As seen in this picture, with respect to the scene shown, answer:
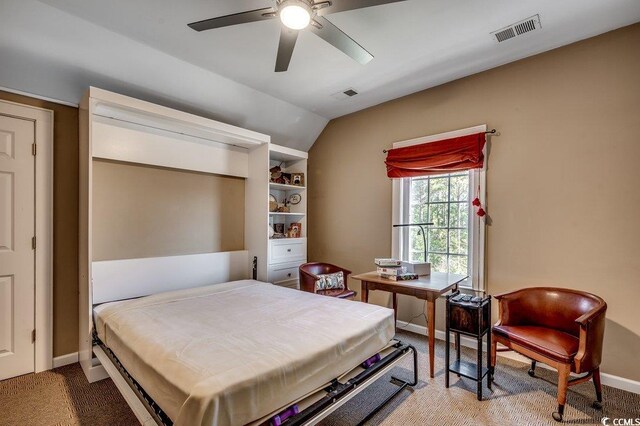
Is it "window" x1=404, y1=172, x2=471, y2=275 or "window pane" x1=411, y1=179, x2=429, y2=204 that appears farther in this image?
"window pane" x1=411, y1=179, x2=429, y2=204

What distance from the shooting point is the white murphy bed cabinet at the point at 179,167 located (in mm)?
2508

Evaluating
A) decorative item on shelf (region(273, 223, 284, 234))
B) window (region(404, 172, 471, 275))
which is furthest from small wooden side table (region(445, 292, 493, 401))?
decorative item on shelf (region(273, 223, 284, 234))

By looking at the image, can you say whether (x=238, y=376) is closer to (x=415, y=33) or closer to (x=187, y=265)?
(x=187, y=265)

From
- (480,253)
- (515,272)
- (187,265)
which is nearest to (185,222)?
(187,265)

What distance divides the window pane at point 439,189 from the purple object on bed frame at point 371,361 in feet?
6.49

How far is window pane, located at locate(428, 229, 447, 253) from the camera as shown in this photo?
3375 mm

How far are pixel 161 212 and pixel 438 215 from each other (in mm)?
3016

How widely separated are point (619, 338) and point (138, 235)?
168 inches

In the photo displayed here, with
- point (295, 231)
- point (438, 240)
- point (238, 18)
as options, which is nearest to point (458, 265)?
point (438, 240)

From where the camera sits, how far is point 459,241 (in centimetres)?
326

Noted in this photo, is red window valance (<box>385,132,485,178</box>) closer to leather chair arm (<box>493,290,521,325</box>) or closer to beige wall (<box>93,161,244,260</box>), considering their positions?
leather chair arm (<box>493,290,521,325</box>)

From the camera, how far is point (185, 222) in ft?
11.3

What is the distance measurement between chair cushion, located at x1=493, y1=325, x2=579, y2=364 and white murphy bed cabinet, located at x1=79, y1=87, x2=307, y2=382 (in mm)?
2488

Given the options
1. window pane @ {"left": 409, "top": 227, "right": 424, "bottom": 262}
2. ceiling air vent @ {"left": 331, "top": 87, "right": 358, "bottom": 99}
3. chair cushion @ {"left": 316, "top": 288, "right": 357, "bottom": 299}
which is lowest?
chair cushion @ {"left": 316, "top": 288, "right": 357, "bottom": 299}
